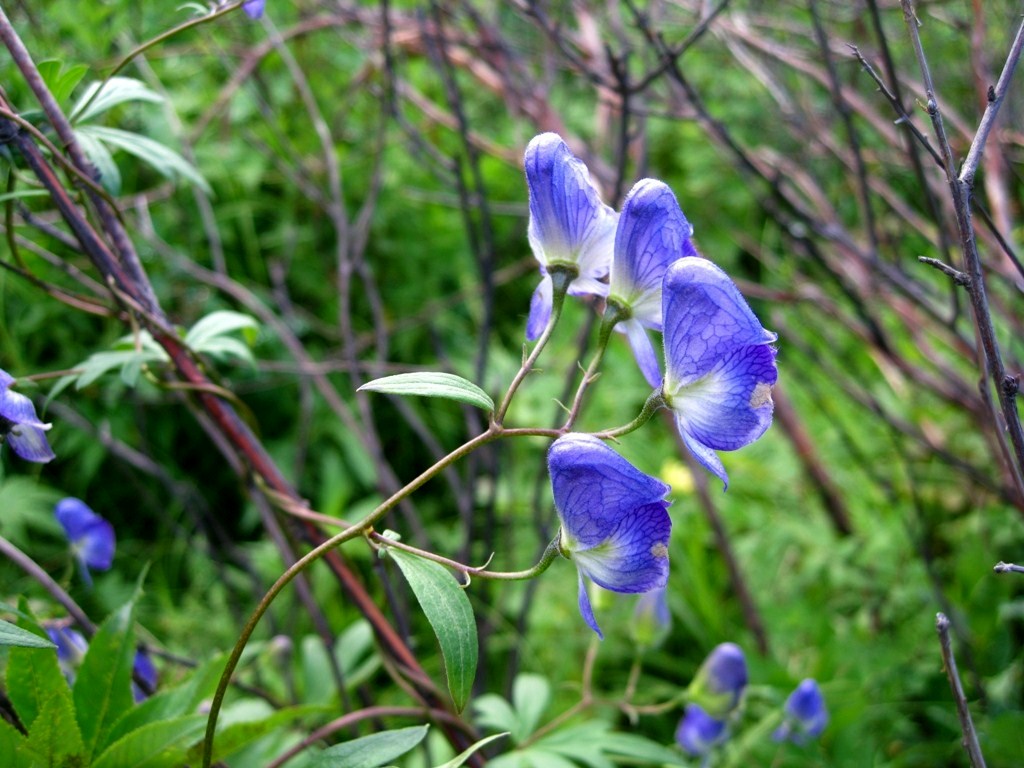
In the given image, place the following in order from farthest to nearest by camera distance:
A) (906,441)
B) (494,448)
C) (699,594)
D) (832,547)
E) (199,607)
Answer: (906,441), (199,607), (699,594), (832,547), (494,448)

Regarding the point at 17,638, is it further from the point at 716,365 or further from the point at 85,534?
the point at 85,534

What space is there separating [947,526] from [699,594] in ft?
1.65

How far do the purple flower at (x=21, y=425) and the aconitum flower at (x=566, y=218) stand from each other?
0.28 meters

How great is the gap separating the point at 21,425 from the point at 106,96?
28 cm

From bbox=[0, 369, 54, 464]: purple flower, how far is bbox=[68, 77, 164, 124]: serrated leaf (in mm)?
234

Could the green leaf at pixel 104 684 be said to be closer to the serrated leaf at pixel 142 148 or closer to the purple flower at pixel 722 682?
the serrated leaf at pixel 142 148

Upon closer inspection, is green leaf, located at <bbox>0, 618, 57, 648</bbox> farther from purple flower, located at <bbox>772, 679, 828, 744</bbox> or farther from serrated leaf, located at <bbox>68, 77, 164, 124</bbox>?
purple flower, located at <bbox>772, 679, 828, 744</bbox>

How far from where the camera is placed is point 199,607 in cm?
187

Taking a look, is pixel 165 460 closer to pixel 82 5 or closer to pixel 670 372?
pixel 82 5

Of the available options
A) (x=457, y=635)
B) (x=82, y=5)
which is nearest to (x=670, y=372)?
(x=457, y=635)

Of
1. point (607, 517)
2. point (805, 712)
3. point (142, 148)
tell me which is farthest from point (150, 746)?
point (805, 712)

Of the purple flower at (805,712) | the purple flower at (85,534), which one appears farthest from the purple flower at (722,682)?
the purple flower at (85,534)

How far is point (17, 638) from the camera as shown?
427mm

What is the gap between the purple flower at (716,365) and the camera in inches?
17.2
